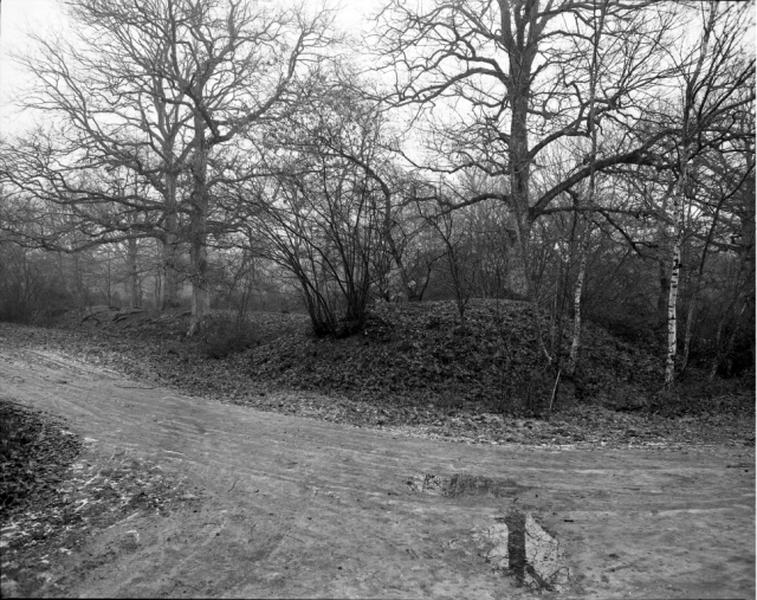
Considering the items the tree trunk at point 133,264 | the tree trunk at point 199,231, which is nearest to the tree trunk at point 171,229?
the tree trunk at point 199,231

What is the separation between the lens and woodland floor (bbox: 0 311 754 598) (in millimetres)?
3605

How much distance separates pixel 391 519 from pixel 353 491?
0.75 meters

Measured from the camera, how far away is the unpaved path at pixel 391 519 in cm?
354

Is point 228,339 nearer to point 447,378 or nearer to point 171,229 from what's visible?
point 171,229

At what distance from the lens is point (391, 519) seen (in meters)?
4.54

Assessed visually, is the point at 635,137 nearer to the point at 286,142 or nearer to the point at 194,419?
the point at 286,142

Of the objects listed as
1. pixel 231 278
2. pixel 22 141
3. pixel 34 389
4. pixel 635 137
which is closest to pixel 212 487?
pixel 34 389

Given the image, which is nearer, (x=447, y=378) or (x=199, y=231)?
(x=447, y=378)

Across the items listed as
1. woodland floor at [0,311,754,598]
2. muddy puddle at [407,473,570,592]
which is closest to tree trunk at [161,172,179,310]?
woodland floor at [0,311,754,598]

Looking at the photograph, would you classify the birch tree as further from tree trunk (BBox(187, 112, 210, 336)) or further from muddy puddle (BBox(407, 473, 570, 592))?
tree trunk (BBox(187, 112, 210, 336))

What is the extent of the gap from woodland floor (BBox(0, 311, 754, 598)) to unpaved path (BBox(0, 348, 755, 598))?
2cm

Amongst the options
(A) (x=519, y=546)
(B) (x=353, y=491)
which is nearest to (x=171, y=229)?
(B) (x=353, y=491)

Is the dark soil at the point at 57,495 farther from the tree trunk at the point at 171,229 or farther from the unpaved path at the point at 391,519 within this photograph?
the tree trunk at the point at 171,229

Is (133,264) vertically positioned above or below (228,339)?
above
